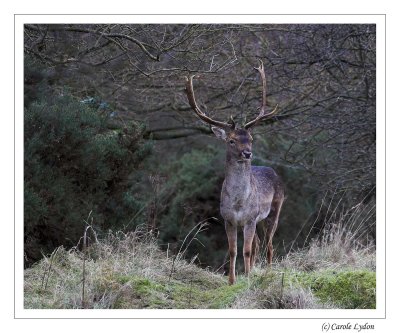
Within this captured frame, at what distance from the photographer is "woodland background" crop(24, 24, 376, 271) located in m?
11.3

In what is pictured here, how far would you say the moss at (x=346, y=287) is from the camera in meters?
8.86

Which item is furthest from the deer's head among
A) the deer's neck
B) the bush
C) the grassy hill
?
the bush

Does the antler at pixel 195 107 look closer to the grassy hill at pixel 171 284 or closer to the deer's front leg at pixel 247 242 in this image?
the deer's front leg at pixel 247 242

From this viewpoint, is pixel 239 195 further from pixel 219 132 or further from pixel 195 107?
pixel 195 107

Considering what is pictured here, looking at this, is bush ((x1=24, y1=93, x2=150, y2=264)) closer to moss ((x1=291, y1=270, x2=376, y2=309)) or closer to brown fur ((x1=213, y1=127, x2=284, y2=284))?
brown fur ((x1=213, y1=127, x2=284, y2=284))

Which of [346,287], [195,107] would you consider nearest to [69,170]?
[195,107]

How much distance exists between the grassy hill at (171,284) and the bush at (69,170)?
690 millimetres

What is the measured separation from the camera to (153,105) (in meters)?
15.5

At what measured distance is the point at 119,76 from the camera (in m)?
13.4

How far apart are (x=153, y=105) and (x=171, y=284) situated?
20.3 feet

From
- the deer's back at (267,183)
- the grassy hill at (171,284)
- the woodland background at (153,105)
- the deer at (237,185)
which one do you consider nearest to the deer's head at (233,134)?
the deer at (237,185)

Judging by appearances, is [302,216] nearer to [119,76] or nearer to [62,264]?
[119,76]
